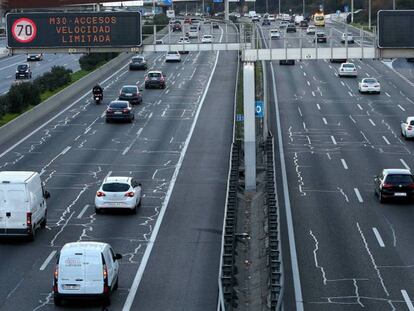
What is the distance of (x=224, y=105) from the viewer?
7219 centimetres

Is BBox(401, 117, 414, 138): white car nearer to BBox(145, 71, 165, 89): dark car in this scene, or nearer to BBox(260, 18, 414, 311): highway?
BBox(260, 18, 414, 311): highway

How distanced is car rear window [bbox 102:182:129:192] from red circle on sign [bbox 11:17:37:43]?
22.9ft

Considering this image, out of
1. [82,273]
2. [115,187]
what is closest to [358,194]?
[115,187]

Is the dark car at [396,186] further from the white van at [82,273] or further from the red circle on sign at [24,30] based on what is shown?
the white van at [82,273]

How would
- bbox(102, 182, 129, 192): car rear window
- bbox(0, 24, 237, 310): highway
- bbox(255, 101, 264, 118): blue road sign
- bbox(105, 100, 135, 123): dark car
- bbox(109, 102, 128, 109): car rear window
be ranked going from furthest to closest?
bbox(109, 102, 128, 109): car rear window, bbox(105, 100, 135, 123): dark car, bbox(255, 101, 264, 118): blue road sign, bbox(102, 182, 129, 192): car rear window, bbox(0, 24, 237, 310): highway

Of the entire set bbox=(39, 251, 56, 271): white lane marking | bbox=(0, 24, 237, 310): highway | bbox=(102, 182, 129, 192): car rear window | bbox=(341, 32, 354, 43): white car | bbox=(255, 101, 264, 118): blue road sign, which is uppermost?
bbox=(341, 32, 354, 43): white car

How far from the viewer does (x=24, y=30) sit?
4209 centimetres

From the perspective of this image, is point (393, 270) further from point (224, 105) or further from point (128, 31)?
point (224, 105)

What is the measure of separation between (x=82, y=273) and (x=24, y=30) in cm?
1846

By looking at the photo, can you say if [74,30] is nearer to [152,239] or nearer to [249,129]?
[249,129]

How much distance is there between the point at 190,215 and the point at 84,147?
1760 cm

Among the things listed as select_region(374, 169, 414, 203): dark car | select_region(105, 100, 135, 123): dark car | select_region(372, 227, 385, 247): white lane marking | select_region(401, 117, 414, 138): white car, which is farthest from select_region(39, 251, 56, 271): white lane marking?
select_region(105, 100, 135, 123): dark car

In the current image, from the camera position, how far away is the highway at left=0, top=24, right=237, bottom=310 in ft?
94.6

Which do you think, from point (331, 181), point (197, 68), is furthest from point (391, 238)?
point (197, 68)
